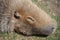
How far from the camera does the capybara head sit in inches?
105

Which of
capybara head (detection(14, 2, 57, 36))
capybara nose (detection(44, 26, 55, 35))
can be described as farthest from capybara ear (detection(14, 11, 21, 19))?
capybara nose (detection(44, 26, 55, 35))

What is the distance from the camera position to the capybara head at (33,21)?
2.68m

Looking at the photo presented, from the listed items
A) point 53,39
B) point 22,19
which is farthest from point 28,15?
point 53,39

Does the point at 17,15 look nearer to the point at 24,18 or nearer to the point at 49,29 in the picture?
the point at 24,18

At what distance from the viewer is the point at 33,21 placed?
9.00 feet

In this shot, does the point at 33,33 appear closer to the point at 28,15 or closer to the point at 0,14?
the point at 28,15

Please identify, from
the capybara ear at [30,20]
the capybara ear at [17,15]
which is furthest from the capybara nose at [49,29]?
the capybara ear at [17,15]

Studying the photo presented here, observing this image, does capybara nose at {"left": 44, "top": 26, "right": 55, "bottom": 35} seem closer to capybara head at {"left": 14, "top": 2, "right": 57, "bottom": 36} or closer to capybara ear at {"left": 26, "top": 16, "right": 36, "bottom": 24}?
capybara head at {"left": 14, "top": 2, "right": 57, "bottom": 36}

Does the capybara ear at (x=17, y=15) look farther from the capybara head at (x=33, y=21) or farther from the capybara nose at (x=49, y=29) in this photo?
the capybara nose at (x=49, y=29)

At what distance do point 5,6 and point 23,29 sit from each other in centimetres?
31

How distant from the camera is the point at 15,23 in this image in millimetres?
2768

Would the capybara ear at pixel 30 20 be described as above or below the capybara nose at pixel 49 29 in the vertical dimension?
above

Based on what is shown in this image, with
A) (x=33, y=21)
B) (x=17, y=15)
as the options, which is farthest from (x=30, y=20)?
(x=17, y=15)

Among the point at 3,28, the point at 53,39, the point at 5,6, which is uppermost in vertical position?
the point at 53,39
